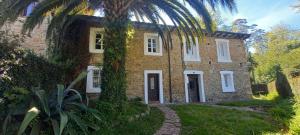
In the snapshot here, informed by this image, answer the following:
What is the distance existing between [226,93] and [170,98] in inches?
210

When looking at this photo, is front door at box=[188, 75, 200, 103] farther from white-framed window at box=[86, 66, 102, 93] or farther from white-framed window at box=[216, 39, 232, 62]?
white-framed window at box=[86, 66, 102, 93]

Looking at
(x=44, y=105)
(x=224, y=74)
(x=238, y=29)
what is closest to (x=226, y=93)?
(x=224, y=74)

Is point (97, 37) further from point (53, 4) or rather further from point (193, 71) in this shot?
point (193, 71)

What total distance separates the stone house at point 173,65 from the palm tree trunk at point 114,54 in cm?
530

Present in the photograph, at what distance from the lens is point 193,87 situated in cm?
2006

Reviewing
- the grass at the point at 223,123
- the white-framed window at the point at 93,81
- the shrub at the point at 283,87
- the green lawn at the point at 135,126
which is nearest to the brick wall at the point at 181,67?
the white-framed window at the point at 93,81

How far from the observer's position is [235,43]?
22031 millimetres

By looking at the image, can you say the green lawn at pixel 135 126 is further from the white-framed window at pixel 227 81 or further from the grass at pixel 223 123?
the white-framed window at pixel 227 81

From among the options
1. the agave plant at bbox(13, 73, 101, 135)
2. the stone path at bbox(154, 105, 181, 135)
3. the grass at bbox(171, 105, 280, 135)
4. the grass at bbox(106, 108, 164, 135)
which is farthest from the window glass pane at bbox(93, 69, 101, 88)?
the agave plant at bbox(13, 73, 101, 135)

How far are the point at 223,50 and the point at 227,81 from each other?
281cm

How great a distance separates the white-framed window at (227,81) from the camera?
20.5 m

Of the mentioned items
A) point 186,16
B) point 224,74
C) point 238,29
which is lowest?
point 224,74

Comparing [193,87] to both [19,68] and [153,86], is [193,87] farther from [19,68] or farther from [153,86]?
[19,68]

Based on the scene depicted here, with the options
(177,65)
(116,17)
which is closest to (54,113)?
(116,17)
